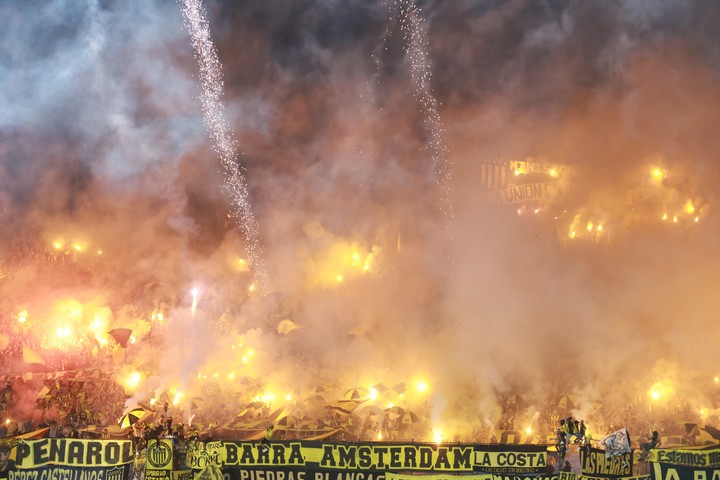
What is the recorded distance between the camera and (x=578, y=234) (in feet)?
69.7

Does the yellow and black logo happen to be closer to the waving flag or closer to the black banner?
the black banner

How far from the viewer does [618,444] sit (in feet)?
21.1

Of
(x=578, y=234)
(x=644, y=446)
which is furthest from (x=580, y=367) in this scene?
(x=578, y=234)

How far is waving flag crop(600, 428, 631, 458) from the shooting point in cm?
640

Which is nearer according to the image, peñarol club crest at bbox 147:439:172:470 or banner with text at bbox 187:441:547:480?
banner with text at bbox 187:441:547:480

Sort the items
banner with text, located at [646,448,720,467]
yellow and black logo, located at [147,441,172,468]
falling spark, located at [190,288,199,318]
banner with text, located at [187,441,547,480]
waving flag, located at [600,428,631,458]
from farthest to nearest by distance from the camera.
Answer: falling spark, located at [190,288,199,318], yellow and black logo, located at [147,441,172,468], banner with text, located at [187,441,547,480], waving flag, located at [600,428,631,458], banner with text, located at [646,448,720,467]

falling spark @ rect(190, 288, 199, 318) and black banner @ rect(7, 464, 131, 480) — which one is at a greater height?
falling spark @ rect(190, 288, 199, 318)

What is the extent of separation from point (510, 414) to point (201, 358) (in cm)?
914

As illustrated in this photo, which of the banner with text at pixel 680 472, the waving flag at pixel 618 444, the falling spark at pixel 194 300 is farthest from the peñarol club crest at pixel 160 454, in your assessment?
the falling spark at pixel 194 300

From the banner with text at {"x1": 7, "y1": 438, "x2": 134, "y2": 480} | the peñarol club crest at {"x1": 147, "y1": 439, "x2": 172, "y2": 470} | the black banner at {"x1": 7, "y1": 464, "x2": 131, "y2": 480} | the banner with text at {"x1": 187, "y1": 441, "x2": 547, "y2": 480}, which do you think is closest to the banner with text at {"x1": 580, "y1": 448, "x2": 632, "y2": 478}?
the banner with text at {"x1": 187, "y1": 441, "x2": 547, "y2": 480}

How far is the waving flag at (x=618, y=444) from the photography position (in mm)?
6402

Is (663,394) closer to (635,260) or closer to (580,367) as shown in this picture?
(580,367)

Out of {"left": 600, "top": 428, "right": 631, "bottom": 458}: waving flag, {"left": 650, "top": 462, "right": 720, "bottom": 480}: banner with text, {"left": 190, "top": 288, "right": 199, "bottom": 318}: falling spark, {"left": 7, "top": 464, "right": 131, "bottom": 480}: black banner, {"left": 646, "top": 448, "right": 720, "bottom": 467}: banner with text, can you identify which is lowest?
{"left": 7, "top": 464, "right": 131, "bottom": 480}: black banner

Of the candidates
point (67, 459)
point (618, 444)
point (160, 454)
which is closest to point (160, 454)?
point (160, 454)
